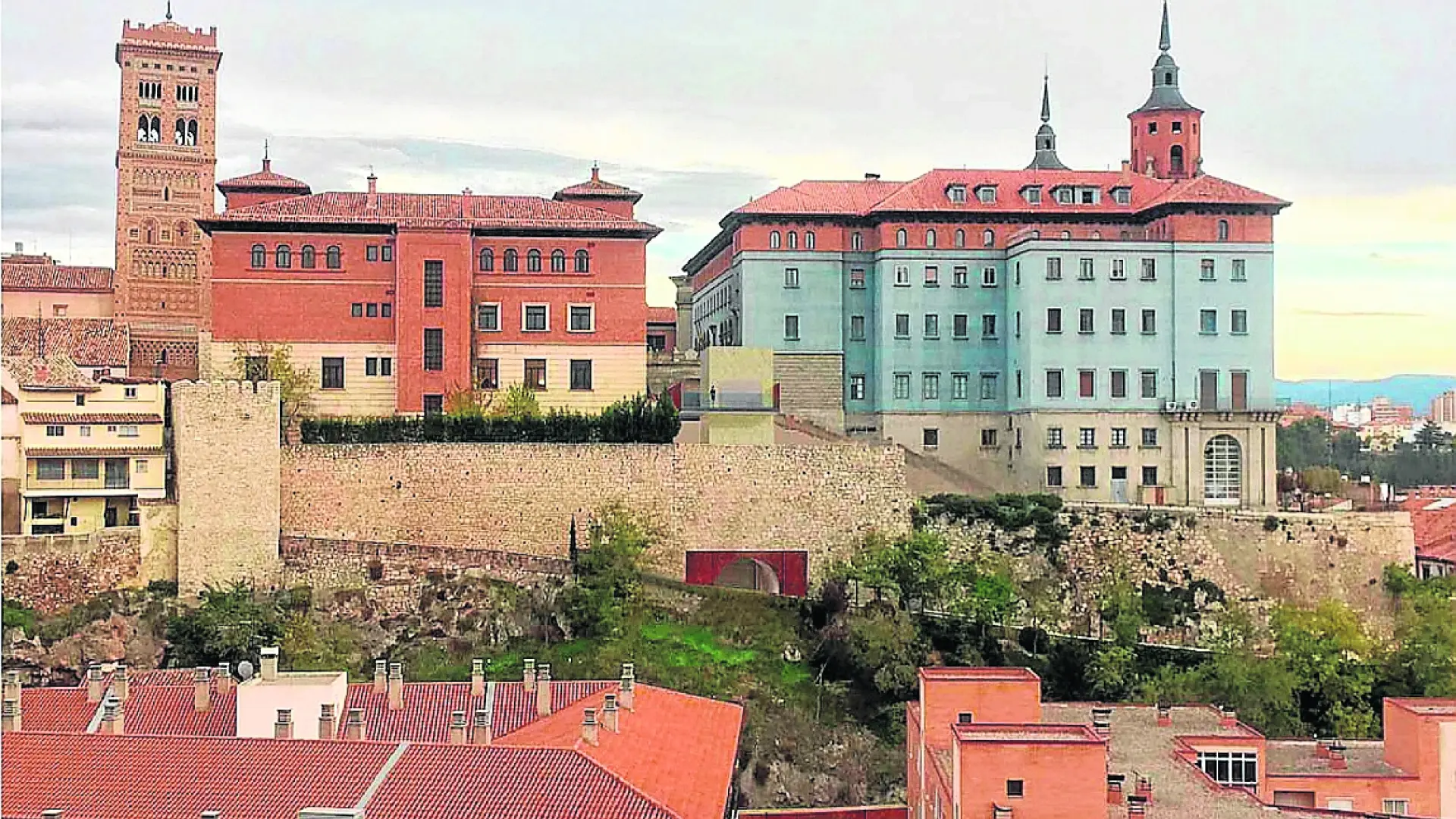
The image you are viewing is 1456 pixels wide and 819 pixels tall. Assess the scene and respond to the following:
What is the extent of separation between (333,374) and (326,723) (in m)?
15.1

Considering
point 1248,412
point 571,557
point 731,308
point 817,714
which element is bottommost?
point 817,714

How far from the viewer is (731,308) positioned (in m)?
36.4

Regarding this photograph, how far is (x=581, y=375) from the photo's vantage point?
32625 mm

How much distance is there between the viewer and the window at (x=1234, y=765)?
59.6ft

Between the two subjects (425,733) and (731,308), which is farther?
(731,308)

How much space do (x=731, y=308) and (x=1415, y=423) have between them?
84.2 meters

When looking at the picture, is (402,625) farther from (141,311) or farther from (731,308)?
(141,311)

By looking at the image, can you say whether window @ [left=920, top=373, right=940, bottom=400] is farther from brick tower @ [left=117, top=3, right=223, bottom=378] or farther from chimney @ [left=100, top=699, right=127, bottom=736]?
chimney @ [left=100, top=699, right=127, bottom=736]

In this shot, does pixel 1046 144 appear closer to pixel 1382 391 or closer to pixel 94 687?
pixel 94 687

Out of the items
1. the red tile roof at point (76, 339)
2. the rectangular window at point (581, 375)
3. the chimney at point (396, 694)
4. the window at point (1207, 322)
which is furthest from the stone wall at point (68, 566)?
the window at point (1207, 322)

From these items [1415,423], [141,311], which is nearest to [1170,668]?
[141,311]

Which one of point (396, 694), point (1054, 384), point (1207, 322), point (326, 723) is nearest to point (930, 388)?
point (1054, 384)

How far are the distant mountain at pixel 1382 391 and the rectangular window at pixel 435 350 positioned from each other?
11894 cm

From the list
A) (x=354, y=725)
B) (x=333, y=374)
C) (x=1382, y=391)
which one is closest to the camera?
(x=354, y=725)
